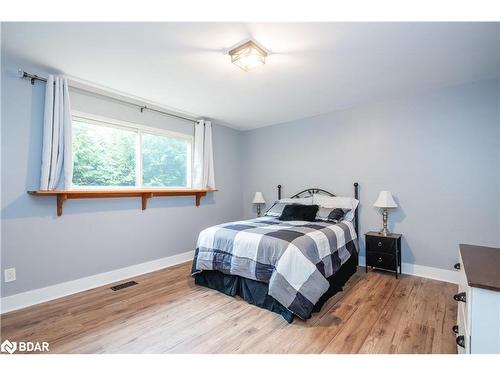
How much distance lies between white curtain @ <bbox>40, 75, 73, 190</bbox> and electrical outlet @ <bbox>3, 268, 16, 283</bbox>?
0.83 m

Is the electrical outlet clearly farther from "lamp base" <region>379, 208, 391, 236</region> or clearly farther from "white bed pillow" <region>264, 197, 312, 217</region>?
"lamp base" <region>379, 208, 391, 236</region>

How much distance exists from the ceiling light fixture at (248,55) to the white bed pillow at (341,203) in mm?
2223

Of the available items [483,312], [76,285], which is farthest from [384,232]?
[76,285]

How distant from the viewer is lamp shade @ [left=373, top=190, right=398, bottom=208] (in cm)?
304

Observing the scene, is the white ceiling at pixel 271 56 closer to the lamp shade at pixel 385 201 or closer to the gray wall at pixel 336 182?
the gray wall at pixel 336 182

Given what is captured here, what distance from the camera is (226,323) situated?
6.68 feet

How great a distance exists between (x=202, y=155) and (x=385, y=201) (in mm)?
2796

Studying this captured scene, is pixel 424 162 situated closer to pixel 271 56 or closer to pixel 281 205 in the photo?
pixel 281 205

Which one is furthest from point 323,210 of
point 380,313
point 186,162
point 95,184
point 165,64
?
point 95,184

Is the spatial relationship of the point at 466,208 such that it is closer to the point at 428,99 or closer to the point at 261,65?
the point at 428,99

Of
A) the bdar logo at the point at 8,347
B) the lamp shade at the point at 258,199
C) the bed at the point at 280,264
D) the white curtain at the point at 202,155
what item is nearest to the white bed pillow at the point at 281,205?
the lamp shade at the point at 258,199

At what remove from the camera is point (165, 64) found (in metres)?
2.33

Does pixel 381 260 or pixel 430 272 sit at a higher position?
pixel 381 260
